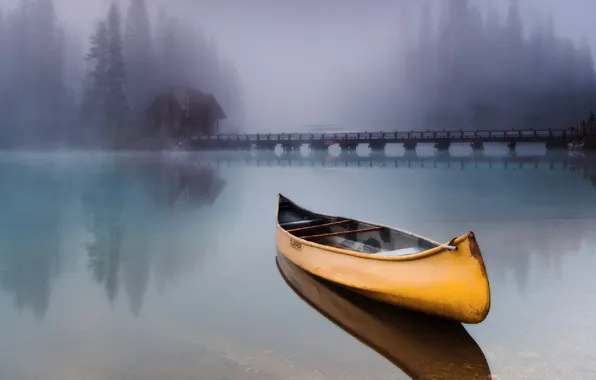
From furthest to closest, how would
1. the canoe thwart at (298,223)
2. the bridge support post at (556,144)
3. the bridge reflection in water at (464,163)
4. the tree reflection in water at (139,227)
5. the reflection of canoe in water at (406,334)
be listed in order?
the bridge support post at (556,144) → the bridge reflection in water at (464,163) → the canoe thwart at (298,223) → the tree reflection in water at (139,227) → the reflection of canoe in water at (406,334)

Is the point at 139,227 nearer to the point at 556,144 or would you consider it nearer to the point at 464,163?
the point at 464,163

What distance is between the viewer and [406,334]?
7254 mm

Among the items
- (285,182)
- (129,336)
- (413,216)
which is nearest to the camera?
(129,336)

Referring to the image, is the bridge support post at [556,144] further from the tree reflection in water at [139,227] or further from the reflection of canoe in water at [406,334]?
the reflection of canoe in water at [406,334]

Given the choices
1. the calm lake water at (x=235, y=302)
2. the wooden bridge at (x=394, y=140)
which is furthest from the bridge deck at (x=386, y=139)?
the calm lake water at (x=235, y=302)

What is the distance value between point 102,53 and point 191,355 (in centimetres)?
9440

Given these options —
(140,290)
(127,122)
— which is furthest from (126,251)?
(127,122)

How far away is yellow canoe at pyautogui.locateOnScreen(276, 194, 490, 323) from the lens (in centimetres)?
636

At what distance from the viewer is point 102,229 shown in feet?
56.4

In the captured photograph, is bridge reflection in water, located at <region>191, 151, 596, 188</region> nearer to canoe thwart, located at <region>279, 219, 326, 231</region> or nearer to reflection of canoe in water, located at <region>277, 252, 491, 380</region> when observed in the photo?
canoe thwart, located at <region>279, 219, 326, 231</region>

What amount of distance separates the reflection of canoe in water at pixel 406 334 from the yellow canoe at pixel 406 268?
349 millimetres

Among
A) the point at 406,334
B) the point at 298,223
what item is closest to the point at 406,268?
the point at 406,334

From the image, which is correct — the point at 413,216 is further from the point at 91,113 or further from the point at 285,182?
the point at 91,113

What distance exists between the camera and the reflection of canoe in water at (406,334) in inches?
247
